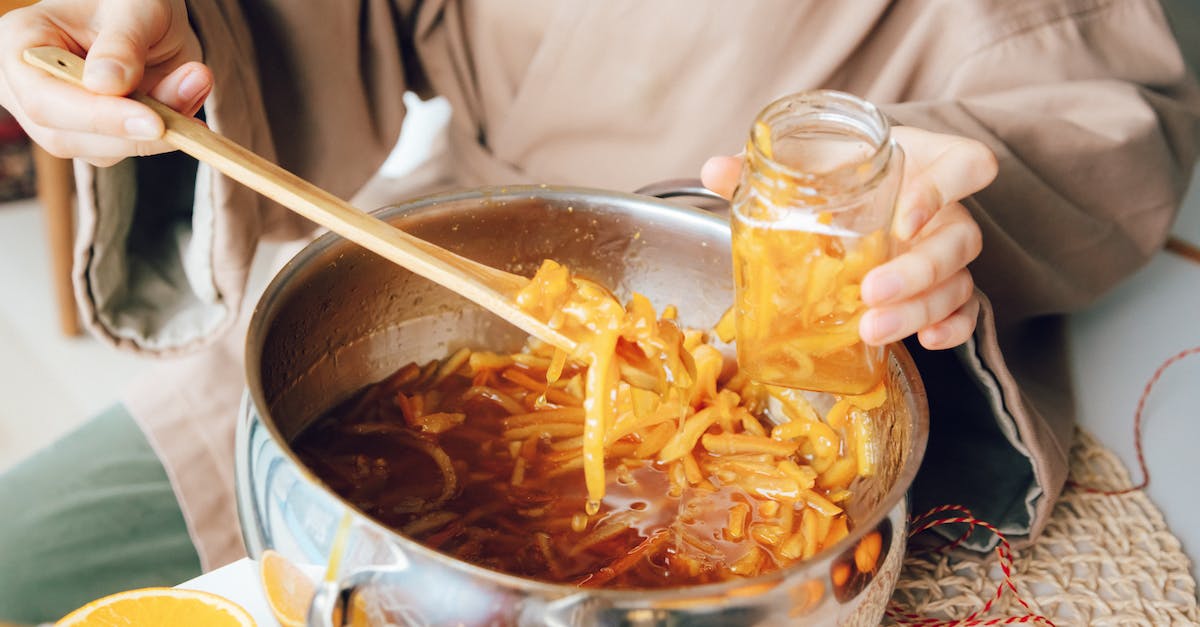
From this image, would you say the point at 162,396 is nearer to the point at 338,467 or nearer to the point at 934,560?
the point at 338,467

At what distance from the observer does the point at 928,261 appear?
2.19 feet

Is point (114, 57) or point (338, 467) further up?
point (114, 57)

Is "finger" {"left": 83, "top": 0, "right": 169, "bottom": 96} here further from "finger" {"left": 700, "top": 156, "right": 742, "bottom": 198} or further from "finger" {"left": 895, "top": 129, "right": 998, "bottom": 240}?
"finger" {"left": 895, "top": 129, "right": 998, "bottom": 240}

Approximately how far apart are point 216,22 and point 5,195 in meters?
1.63

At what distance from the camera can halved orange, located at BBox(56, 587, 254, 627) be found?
629 mm

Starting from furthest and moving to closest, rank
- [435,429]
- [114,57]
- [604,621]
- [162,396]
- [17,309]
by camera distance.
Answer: [17,309], [162,396], [435,429], [114,57], [604,621]

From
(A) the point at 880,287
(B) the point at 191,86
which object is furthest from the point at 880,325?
(B) the point at 191,86

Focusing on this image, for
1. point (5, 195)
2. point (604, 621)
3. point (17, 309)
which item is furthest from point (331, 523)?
point (5, 195)

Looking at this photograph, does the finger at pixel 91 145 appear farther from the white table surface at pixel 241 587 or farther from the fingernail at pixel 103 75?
the white table surface at pixel 241 587

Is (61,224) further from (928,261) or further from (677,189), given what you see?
(928,261)

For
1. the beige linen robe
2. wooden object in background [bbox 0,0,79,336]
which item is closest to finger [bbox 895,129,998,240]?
the beige linen robe

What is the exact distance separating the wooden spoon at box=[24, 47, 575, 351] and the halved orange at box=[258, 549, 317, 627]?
208mm

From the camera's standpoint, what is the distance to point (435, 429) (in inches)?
31.6

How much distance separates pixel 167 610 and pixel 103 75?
0.34m
